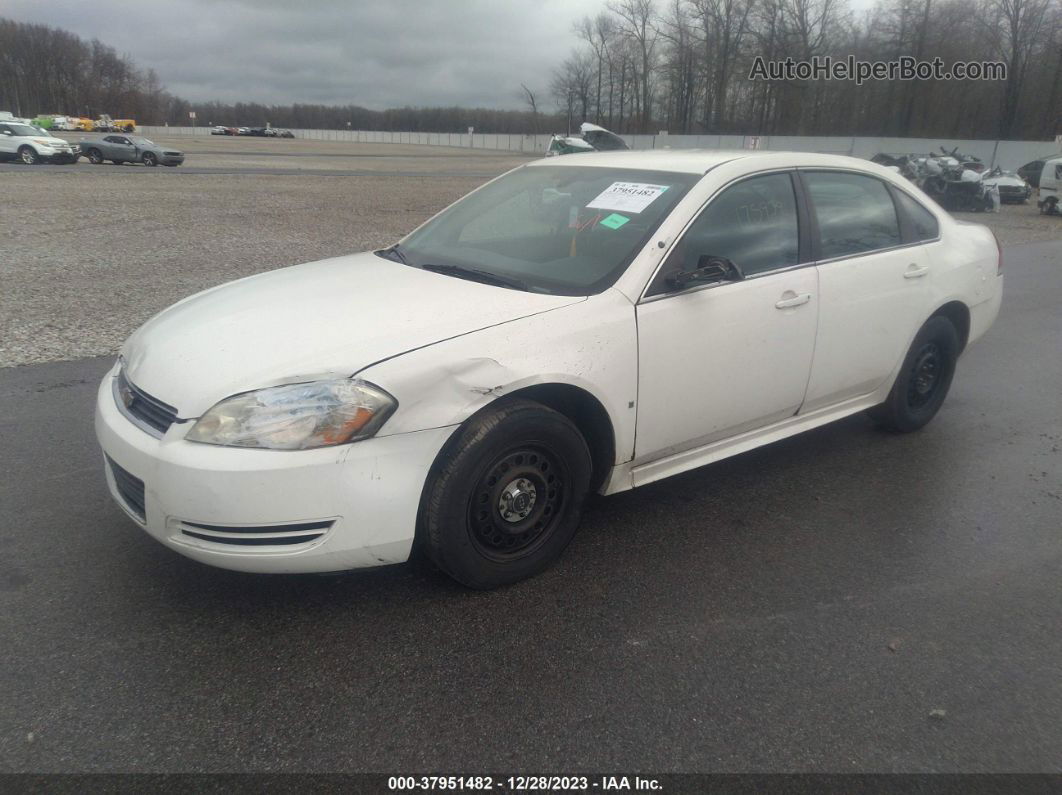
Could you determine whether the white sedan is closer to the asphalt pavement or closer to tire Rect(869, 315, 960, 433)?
tire Rect(869, 315, 960, 433)

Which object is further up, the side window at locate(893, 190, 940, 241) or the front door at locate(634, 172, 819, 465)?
the side window at locate(893, 190, 940, 241)

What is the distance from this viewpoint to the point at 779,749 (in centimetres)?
226

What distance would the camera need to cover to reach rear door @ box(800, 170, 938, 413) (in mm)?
3895

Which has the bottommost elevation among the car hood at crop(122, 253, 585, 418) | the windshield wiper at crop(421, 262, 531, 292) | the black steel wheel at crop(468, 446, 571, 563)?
the black steel wheel at crop(468, 446, 571, 563)

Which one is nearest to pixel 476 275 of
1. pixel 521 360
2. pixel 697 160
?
pixel 521 360

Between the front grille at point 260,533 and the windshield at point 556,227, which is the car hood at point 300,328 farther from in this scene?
the front grille at point 260,533

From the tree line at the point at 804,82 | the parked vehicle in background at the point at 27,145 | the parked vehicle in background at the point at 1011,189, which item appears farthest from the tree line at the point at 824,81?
the parked vehicle in background at the point at 27,145

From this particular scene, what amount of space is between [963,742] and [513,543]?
1595mm

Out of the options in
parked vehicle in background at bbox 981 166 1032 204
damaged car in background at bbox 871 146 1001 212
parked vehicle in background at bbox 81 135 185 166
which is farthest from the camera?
parked vehicle in background at bbox 81 135 185 166

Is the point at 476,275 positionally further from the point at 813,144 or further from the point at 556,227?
the point at 813,144

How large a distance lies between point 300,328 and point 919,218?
3616 mm

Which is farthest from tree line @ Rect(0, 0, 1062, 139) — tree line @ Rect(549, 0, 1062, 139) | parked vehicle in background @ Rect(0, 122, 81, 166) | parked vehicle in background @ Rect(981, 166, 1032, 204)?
parked vehicle in background @ Rect(0, 122, 81, 166)

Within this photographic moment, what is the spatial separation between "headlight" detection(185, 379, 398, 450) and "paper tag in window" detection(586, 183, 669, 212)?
1.58 meters

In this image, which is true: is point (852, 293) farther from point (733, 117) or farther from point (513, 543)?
point (733, 117)
